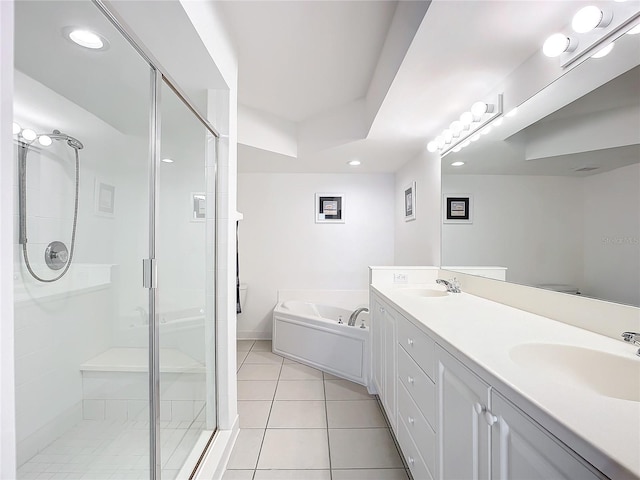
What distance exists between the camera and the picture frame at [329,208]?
3955 millimetres

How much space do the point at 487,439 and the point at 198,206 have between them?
1.69m

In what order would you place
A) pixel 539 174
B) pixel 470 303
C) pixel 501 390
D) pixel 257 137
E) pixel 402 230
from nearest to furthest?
pixel 501 390 → pixel 539 174 → pixel 470 303 → pixel 257 137 → pixel 402 230

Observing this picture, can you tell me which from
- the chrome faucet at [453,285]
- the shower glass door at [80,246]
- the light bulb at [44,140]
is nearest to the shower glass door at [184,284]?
the shower glass door at [80,246]

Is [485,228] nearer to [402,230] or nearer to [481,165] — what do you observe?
[481,165]

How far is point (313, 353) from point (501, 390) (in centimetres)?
243

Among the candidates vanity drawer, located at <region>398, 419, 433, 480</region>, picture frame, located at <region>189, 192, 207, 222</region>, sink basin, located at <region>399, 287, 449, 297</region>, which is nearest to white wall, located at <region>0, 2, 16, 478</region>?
picture frame, located at <region>189, 192, 207, 222</region>

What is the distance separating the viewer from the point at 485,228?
191 centimetres

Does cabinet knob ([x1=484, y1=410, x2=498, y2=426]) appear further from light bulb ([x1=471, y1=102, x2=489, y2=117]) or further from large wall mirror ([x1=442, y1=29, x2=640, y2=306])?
light bulb ([x1=471, y1=102, x2=489, y2=117])

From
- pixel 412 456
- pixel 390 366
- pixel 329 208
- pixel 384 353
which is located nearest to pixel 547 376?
pixel 412 456

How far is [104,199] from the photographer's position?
1247 millimetres

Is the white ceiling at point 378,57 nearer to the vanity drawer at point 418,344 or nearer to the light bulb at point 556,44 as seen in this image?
the light bulb at point 556,44

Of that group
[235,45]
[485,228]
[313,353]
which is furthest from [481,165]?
[313,353]

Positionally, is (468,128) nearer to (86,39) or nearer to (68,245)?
(86,39)

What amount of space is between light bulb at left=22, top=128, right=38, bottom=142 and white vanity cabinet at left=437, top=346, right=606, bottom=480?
1639 mm
